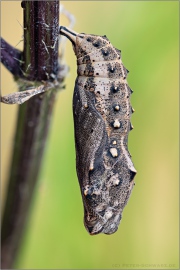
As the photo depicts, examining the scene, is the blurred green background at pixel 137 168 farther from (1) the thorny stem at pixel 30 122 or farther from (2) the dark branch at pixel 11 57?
(2) the dark branch at pixel 11 57

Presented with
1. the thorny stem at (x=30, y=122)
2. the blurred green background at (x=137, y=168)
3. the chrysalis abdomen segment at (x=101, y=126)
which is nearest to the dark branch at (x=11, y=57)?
the thorny stem at (x=30, y=122)

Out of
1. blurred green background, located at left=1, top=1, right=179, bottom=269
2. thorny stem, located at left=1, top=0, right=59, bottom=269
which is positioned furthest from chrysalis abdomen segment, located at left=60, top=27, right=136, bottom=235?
blurred green background, located at left=1, top=1, right=179, bottom=269

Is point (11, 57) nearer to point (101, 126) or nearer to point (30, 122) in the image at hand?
point (30, 122)

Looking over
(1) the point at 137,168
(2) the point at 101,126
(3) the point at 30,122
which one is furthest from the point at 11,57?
(1) the point at 137,168

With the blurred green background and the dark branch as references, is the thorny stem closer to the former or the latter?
the dark branch

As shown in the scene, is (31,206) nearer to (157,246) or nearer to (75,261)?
(75,261)

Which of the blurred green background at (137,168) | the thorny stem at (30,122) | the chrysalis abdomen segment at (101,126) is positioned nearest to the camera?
the thorny stem at (30,122)
